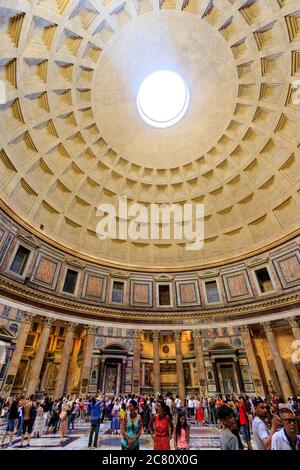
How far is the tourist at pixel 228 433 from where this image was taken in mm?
3240

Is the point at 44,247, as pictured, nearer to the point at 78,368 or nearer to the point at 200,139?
the point at 78,368

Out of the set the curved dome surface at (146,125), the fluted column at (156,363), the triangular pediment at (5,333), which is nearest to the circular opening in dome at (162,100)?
the curved dome surface at (146,125)

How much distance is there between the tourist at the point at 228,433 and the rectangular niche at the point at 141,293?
19319mm

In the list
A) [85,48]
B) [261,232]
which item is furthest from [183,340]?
[85,48]

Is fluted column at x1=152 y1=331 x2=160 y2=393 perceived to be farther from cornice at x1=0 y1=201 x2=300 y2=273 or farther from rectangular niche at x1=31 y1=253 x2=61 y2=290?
rectangular niche at x1=31 y1=253 x2=61 y2=290

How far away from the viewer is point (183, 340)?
71.7 feet

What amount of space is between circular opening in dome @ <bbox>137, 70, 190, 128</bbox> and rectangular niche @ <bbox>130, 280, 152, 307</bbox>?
14677mm

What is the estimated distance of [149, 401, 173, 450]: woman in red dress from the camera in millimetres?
4414

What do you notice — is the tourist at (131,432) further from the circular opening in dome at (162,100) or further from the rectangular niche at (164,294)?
the circular opening in dome at (162,100)

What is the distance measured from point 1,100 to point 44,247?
10417 mm

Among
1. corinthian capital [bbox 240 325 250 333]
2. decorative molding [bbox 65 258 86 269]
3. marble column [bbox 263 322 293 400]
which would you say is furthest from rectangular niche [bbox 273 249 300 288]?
decorative molding [bbox 65 258 86 269]

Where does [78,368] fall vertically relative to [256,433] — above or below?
above

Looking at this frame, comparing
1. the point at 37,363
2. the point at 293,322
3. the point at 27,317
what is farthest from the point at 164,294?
the point at 27,317

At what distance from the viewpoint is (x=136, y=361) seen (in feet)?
63.5
